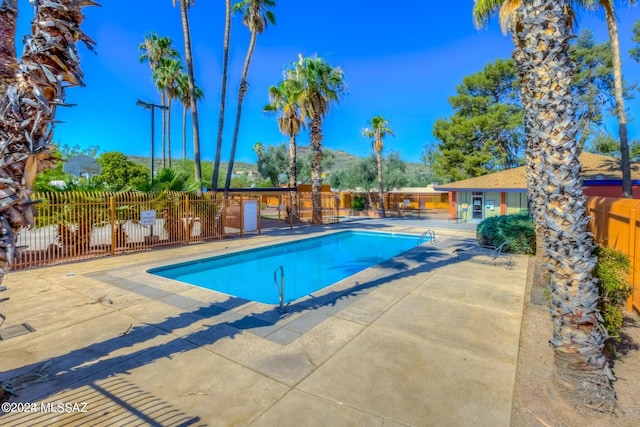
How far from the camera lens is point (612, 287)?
383cm

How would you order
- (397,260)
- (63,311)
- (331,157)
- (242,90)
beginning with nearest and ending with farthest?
1. (63,311)
2. (397,260)
3. (242,90)
4. (331,157)

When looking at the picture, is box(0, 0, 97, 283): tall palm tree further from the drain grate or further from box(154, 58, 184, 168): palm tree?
box(154, 58, 184, 168): palm tree

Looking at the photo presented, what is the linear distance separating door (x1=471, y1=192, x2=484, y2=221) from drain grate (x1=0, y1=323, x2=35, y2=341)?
24.0 meters

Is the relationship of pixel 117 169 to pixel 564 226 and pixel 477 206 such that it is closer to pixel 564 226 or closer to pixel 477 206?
pixel 477 206

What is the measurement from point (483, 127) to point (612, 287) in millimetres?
27550

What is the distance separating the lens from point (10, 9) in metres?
3.45

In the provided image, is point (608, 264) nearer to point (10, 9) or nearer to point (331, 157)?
point (10, 9)

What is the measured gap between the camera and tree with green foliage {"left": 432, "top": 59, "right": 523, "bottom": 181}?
27953mm

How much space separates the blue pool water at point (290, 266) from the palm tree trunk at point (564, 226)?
472 cm

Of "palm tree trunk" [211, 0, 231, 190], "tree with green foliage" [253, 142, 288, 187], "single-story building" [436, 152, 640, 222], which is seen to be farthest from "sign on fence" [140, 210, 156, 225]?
"tree with green foliage" [253, 142, 288, 187]

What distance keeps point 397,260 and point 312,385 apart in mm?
6871

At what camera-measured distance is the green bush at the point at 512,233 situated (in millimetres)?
10609

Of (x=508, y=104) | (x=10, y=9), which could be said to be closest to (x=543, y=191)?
(x=10, y=9)

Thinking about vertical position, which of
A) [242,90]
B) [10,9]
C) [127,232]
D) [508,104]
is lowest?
[127,232]
